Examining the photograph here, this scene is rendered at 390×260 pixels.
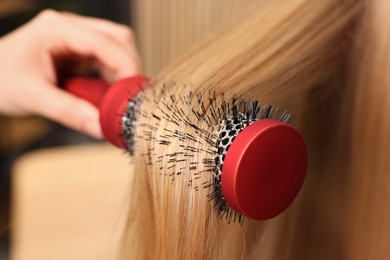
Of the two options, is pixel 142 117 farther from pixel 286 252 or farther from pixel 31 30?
pixel 31 30

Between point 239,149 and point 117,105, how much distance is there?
15cm

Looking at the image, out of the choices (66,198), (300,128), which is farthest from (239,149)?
(66,198)

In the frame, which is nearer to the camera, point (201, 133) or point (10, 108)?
point (201, 133)

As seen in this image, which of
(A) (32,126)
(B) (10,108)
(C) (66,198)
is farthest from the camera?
(A) (32,126)

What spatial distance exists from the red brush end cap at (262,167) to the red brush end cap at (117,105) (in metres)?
0.13

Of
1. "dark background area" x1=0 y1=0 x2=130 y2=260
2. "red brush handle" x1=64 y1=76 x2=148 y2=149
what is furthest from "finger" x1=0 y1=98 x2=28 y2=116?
"dark background area" x1=0 y1=0 x2=130 y2=260

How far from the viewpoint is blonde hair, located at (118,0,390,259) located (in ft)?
1.00

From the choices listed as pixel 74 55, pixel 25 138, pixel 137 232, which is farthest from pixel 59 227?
pixel 25 138

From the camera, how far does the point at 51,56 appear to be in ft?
1.82

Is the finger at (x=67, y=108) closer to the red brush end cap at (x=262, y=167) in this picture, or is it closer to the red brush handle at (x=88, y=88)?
the red brush handle at (x=88, y=88)

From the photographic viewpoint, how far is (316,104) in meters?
0.38

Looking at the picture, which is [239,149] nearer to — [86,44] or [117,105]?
[117,105]

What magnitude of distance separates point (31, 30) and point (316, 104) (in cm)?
34

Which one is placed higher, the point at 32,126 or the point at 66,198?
the point at 32,126
